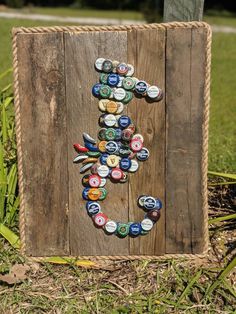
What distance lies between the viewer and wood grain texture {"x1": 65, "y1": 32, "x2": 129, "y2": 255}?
2.85m

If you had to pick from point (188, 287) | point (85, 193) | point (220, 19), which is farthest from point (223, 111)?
point (220, 19)

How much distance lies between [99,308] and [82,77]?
1.03 m

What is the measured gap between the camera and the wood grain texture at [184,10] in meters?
2.97

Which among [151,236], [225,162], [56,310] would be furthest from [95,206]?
[225,162]

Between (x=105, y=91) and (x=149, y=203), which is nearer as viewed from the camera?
(x=105, y=91)

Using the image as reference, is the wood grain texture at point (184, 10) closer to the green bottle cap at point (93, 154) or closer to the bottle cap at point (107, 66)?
the bottle cap at point (107, 66)

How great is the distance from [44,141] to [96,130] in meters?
0.26

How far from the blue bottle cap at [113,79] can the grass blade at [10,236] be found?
0.91 m

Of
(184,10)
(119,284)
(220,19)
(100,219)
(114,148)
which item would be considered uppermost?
(220,19)

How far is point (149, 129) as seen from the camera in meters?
2.94

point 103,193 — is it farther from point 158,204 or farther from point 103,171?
point 158,204

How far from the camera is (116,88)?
2852 mm

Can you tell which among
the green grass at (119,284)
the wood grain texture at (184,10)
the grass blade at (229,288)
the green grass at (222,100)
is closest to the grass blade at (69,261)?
the green grass at (119,284)

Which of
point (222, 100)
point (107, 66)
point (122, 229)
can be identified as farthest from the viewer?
point (222, 100)
